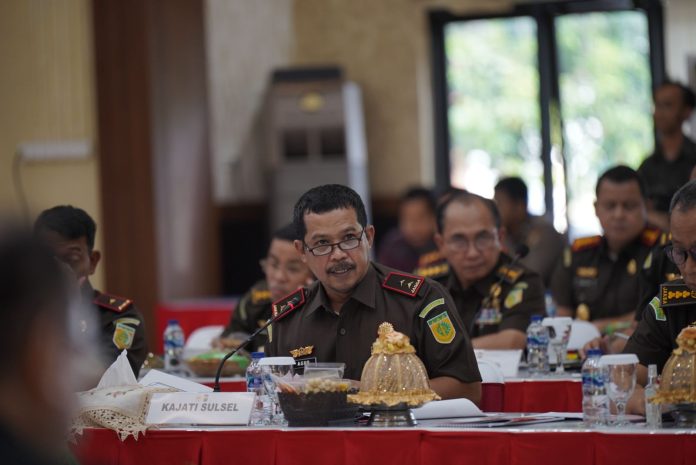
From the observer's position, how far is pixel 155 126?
319 inches

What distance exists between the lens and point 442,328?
130 inches

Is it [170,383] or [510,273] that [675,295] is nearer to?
[170,383]

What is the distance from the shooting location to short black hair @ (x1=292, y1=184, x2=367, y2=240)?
11.1ft

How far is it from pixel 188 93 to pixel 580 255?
412 centimetres

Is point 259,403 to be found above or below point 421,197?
below

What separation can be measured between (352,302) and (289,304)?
22 centimetres

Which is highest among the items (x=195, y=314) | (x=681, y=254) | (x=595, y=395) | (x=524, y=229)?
(x=681, y=254)

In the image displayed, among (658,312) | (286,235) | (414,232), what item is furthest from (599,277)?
(414,232)

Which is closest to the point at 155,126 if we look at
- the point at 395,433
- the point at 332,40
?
the point at 332,40

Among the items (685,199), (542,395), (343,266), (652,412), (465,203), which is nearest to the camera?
(652,412)

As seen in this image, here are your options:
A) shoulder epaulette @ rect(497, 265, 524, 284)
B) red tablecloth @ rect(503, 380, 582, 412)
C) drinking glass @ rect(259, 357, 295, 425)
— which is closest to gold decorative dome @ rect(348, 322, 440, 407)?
drinking glass @ rect(259, 357, 295, 425)

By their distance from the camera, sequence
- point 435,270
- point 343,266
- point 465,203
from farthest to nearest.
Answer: point 435,270 < point 465,203 < point 343,266

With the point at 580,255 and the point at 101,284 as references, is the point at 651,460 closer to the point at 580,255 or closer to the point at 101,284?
the point at 580,255

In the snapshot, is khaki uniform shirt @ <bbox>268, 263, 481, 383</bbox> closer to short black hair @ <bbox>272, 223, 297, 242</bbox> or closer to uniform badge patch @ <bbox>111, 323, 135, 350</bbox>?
uniform badge patch @ <bbox>111, 323, 135, 350</bbox>
